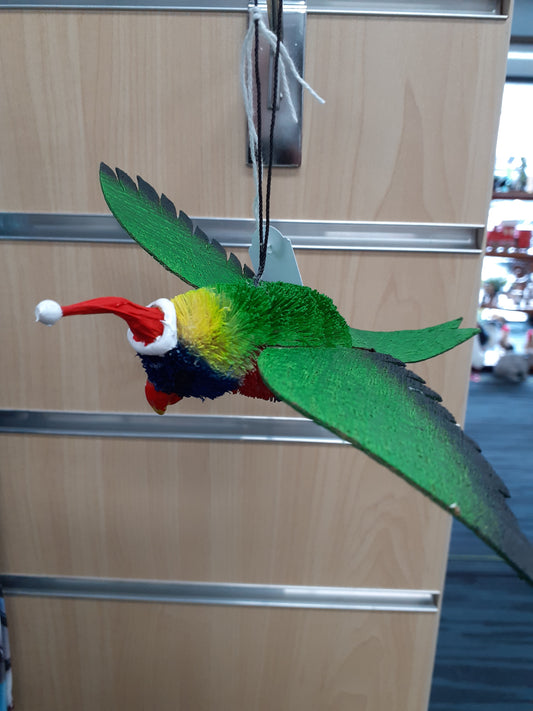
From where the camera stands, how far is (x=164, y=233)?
326mm

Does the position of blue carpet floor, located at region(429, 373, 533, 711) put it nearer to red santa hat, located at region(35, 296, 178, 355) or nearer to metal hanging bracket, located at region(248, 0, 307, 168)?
metal hanging bracket, located at region(248, 0, 307, 168)

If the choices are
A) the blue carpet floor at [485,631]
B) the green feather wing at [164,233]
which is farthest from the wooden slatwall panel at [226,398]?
the blue carpet floor at [485,631]

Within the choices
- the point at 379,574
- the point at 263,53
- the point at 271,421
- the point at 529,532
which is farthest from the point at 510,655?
the point at 263,53

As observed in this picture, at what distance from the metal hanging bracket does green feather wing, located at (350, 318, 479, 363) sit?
0.89ft

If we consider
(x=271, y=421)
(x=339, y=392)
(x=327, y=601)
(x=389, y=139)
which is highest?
(x=389, y=139)

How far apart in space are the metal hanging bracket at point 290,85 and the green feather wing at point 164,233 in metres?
0.21

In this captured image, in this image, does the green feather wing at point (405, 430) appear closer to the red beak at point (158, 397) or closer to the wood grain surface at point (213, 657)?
the red beak at point (158, 397)

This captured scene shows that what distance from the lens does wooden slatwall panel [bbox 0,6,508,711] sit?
535 mm

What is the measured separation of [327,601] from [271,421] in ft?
0.96

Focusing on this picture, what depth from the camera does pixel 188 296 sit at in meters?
0.27

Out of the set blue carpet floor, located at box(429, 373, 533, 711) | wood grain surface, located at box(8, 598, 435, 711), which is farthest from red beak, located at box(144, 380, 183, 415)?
blue carpet floor, located at box(429, 373, 533, 711)

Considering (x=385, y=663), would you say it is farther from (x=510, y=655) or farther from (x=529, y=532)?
(x=529, y=532)

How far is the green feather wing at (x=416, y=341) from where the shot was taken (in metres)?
0.32

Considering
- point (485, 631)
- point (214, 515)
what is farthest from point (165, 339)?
point (485, 631)
